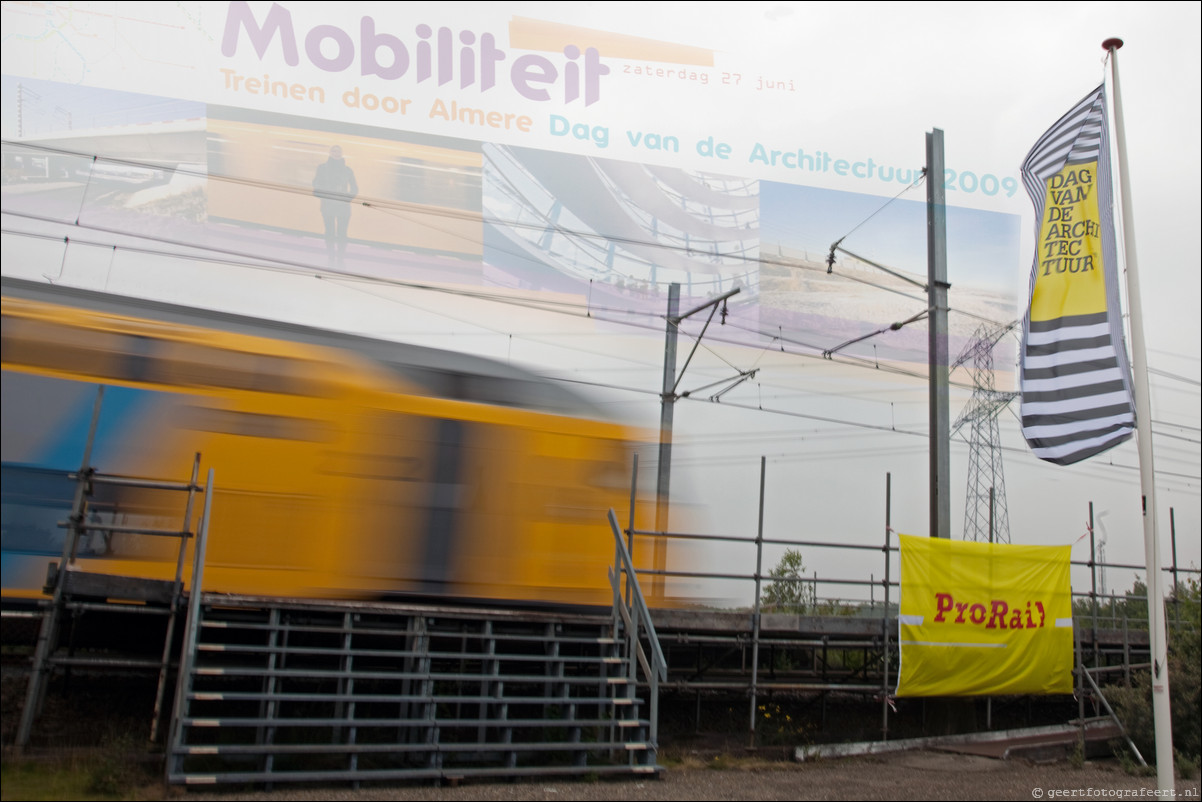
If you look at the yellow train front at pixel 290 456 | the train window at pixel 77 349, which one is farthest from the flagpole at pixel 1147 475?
the train window at pixel 77 349

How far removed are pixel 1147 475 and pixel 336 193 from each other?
947cm

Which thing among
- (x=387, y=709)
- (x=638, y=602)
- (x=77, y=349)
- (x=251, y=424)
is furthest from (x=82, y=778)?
(x=638, y=602)

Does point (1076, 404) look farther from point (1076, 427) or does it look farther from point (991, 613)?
point (991, 613)

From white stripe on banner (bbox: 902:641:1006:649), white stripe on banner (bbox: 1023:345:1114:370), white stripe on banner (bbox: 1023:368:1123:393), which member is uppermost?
white stripe on banner (bbox: 1023:345:1114:370)

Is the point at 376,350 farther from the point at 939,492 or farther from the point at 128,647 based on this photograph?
the point at 939,492

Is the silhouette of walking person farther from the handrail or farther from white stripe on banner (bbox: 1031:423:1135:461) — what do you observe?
white stripe on banner (bbox: 1031:423:1135:461)

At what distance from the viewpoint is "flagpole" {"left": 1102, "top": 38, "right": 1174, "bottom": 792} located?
7.00 metres

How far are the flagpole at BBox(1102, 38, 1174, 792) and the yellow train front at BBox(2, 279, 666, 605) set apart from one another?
5.19 m

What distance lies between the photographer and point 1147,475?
752 cm

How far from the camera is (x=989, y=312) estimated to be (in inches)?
527

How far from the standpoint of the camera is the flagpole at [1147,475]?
23.0 ft

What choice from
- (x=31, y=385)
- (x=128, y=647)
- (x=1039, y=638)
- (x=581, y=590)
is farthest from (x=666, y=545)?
(x=31, y=385)

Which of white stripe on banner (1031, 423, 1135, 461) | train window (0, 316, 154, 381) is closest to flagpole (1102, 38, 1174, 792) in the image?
white stripe on banner (1031, 423, 1135, 461)

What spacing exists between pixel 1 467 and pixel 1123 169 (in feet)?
34.6
